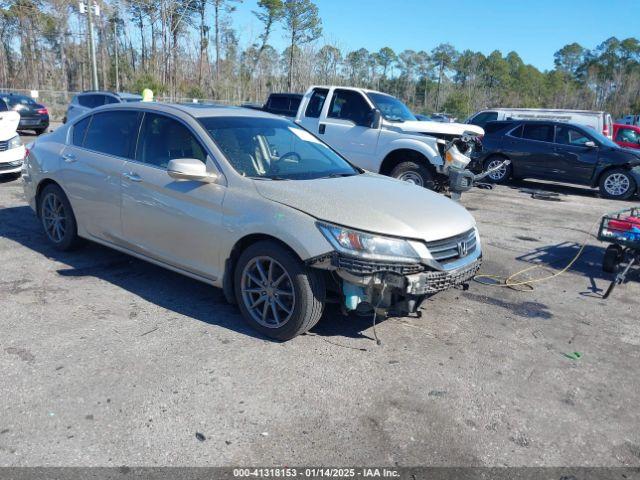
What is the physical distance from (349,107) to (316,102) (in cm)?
74

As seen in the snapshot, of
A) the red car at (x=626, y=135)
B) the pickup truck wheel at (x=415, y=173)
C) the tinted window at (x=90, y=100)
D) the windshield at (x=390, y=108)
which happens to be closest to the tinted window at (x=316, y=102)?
the windshield at (x=390, y=108)

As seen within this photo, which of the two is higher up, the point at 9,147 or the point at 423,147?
the point at 423,147

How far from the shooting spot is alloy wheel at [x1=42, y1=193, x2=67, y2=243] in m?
→ 5.75

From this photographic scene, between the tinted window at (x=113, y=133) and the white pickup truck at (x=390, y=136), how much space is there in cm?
468

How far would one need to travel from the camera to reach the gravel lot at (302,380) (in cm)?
286

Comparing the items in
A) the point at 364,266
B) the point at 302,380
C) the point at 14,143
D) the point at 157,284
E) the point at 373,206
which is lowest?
the point at 302,380

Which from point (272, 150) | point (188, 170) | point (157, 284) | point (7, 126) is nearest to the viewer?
point (188, 170)

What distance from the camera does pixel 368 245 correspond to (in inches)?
143

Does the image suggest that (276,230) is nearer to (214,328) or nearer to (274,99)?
(214,328)

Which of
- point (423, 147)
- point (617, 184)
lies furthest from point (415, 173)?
point (617, 184)

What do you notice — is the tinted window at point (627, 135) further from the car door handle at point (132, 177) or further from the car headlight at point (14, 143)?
the car door handle at point (132, 177)

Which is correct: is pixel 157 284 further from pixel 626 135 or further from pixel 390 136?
pixel 626 135

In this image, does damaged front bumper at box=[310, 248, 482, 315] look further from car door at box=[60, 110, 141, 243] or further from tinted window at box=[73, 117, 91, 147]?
tinted window at box=[73, 117, 91, 147]

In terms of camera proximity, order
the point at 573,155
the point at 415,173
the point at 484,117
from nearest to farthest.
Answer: the point at 415,173 < the point at 573,155 < the point at 484,117
